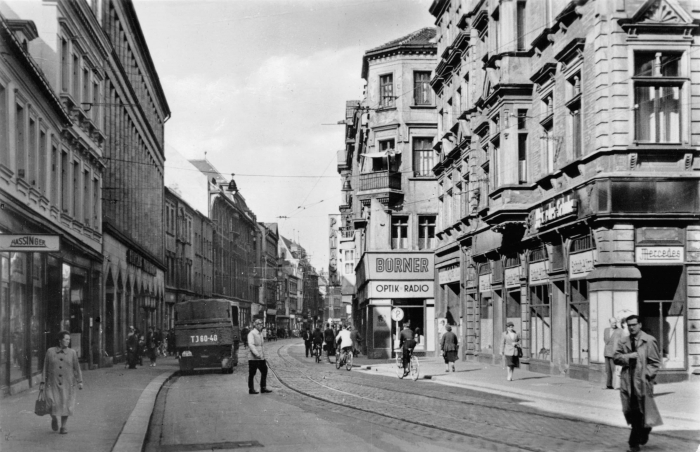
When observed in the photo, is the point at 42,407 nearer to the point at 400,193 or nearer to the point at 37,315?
the point at 37,315

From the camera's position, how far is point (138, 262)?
45.2 meters

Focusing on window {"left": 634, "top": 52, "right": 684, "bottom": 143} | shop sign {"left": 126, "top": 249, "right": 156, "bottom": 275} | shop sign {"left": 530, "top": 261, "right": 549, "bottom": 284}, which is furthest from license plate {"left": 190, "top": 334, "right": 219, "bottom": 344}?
window {"left": 634, "top": 52, "right": 684, "bottom": 143}

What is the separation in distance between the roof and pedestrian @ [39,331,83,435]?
112 ft

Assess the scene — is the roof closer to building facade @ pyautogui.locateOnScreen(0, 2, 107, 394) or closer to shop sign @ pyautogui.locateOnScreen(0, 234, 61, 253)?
building facade @ pyautogui.locateOnScreen(0, 2, 107, 394)

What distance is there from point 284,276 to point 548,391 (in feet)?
425

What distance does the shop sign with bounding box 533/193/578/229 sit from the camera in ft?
72.4

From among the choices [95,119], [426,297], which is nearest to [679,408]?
[95,119]

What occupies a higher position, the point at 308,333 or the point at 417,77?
the point at 417,77

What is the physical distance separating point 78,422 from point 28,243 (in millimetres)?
4689

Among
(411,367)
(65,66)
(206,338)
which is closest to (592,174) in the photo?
(411,367)

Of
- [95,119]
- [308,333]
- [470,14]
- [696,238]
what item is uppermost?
[470,14]

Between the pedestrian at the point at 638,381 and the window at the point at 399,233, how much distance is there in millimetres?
33486

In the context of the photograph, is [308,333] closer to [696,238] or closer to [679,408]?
[696,238]

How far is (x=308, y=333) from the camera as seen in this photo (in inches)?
1796
